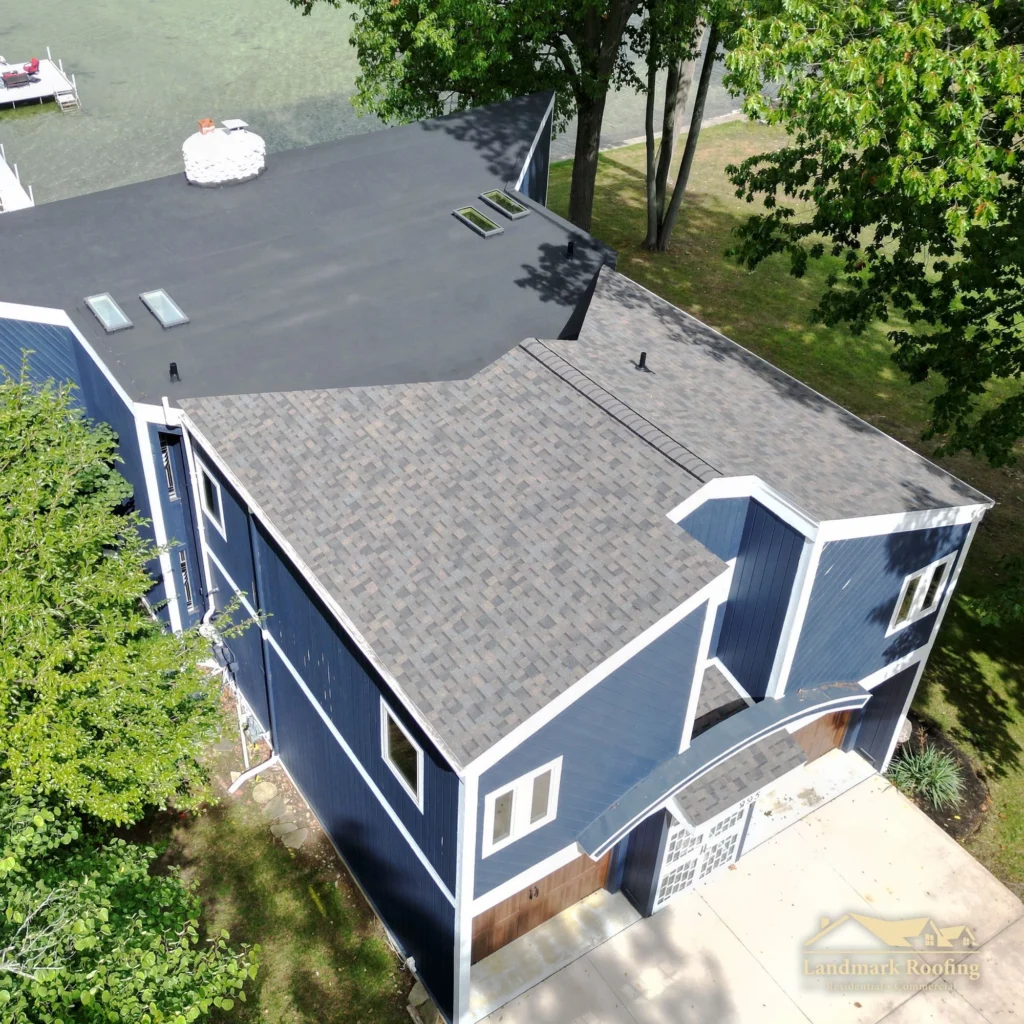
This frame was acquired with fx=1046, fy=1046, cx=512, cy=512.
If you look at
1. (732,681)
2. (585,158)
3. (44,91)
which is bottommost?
(44,91)

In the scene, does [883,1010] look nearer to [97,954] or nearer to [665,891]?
[665,891]

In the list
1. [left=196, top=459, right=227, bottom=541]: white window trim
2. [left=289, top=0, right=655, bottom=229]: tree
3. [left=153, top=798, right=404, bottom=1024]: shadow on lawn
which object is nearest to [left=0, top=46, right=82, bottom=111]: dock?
[left=289, top=0, right=655, bottom=229]: tree

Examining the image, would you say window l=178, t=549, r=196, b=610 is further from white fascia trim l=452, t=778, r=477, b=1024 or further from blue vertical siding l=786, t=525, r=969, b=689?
blue vertical siding l=786, t=525, r=969, b=689

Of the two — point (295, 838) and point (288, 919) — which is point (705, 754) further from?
point (295, 838)

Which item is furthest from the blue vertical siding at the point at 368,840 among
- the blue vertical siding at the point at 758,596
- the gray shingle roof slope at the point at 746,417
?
the gray shingle roof slope at the point at 746,417

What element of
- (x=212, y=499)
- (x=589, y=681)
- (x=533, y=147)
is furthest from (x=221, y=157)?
(x=589, y=681)

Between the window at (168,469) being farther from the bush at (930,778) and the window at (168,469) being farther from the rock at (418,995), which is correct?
the bush at (930,778)
